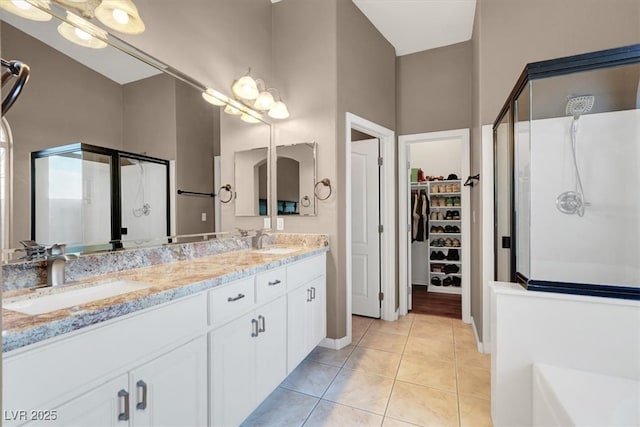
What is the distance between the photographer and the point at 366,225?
3.52 m

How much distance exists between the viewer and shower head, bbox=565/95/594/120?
2.16 m

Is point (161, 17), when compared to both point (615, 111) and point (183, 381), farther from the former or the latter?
point (615, 111)

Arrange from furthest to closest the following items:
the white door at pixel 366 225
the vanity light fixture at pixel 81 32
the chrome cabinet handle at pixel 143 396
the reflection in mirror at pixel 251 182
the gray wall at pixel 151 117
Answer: the white door at pixel 366 225 < the reflection in mirror at pixel 251 182 < the gray wall at pixel 151 117 < the vanity light fixture at pixel 81 32 < the chrome cabinet handle at pixel 143 396

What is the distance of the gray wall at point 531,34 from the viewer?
2.26 meters

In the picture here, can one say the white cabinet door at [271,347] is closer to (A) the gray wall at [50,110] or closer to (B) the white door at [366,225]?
(A) the gray wall at [50,110]

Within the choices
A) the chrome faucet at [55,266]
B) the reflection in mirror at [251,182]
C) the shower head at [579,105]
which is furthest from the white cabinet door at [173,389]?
the shower head at [579,105]

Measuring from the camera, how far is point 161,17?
1902 mm

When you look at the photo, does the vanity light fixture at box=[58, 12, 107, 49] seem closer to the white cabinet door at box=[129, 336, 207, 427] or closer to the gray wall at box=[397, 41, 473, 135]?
the white cabinet door at box=[129, 336, 207, 427]

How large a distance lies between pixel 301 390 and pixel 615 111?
3093 millimetres

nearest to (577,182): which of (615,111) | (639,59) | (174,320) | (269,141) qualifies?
(615,111)

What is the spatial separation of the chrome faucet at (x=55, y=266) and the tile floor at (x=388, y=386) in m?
1.28

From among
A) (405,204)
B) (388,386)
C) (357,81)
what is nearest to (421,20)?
(357,81)

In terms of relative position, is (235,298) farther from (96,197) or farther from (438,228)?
(438,228)

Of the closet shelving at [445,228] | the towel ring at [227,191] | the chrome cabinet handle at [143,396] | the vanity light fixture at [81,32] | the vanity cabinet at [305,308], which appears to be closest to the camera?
the chrome cabinet handle at [143,396]
